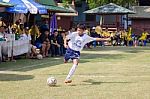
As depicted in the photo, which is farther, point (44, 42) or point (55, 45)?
point (55, 45)

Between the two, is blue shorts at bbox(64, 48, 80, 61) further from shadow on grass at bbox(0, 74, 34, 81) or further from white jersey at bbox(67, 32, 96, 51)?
shadow on grass at bbox(0, 74, 34, 81)

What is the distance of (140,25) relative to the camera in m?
58.0

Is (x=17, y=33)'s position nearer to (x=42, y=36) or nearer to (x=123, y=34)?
(x=42, y=36)

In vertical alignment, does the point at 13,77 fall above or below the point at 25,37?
below

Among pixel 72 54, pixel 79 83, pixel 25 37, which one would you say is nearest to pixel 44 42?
pixel 25 37

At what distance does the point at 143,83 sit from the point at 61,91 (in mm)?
2972

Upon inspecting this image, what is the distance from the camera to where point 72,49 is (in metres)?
13.5

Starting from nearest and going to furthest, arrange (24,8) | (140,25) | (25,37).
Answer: (25,37) → (24,8) → (140,25)

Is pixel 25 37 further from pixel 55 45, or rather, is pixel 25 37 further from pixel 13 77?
pixel 13 77

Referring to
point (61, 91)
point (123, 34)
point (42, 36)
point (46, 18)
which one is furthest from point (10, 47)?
point (123, 34)

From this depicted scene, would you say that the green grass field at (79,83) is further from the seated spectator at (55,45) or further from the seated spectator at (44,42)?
the seated spectator at (55,45)

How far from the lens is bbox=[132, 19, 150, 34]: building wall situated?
57.3m

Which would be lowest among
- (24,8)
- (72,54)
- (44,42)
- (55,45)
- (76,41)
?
(55,45)

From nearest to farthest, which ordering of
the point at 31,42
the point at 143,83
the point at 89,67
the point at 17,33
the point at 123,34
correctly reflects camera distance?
the point at 143,83
the point at 89,67
the point at 17,33
the point at 31,42
the point at 123,34
